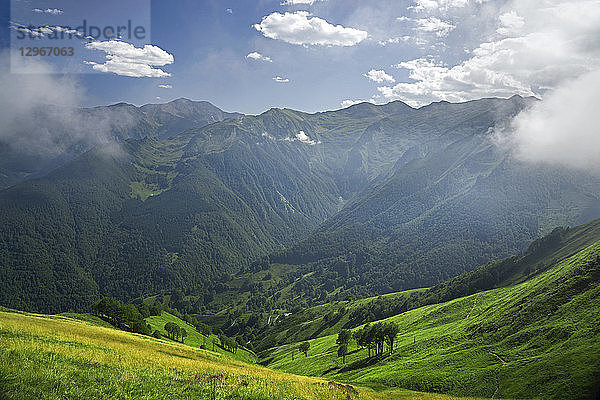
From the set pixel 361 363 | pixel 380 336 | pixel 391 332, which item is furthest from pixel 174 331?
pixel 391 332

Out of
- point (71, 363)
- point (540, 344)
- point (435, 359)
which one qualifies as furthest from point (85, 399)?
point (435, 359)

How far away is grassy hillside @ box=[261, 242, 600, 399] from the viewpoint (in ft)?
142

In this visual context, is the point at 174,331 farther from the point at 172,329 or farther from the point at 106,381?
the point at 106,381

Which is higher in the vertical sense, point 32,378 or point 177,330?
point 32,378

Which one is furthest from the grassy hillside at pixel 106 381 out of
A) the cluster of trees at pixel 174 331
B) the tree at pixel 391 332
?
the cluster of trees at pixel 174 331

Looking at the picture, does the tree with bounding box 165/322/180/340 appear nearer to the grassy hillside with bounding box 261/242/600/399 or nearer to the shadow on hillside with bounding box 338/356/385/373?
the grassy hillside with bounding box 261/242/600/399

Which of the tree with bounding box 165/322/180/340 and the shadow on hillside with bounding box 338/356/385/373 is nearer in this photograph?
the shadow on hillside with bounding box 338/356/385/373

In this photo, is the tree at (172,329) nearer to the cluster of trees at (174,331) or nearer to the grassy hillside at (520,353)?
the cluster of trees at (174,331)

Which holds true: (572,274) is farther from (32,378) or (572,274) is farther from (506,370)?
(32,378)


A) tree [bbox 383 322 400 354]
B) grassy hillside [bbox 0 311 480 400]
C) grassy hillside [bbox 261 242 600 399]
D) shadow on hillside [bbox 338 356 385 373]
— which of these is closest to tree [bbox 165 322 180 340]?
grassy hillside [bbox 261 242 600 399]

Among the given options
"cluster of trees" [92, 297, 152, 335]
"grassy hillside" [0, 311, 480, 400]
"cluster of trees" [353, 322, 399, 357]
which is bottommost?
"cluster of trees" [353, 322, 399, 357]

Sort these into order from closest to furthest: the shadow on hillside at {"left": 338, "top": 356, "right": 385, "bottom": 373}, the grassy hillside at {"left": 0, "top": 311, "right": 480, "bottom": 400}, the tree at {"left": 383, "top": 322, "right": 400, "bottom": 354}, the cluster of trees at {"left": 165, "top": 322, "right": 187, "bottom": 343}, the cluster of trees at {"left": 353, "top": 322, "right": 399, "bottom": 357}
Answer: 1. the grassy hillside at {"left": 0, "top": 311, "right": 480, "bottom": 400}
2. the shadow on hillside at {"left": 338, "top": 356, "right": 385, "bottom": 373}
3. the tree at {"left": 383, "top": 322, "right": 400, "bottom": 354}
4. the cluster of trees at {"left": 353, "top": 322, "right": 399, "bottom": 357}
5. the cluster of trees at {"left": 165, "top": 322, "right": 187, "bottom": 343}

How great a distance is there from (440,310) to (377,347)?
50.4 meters

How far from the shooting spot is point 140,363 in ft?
77.5
